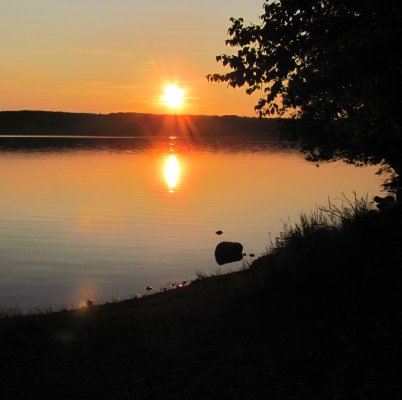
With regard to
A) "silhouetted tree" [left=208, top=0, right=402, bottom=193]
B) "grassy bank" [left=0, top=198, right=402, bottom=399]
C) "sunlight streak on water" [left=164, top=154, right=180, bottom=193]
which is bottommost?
"grassy bank" [left=0, top=198, right=402, bottom=399]

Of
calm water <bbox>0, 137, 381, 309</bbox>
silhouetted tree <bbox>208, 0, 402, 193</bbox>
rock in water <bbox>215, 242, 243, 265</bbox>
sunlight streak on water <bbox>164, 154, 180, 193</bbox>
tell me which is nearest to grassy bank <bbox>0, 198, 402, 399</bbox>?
silhouetted tree <bbox>208, 0, 402, 193</bbox>

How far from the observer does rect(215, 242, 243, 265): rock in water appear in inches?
850

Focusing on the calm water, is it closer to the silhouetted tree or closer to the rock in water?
the rock in water

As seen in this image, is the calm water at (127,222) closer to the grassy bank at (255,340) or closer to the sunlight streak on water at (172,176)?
the sunlight streak on water at (172,176)

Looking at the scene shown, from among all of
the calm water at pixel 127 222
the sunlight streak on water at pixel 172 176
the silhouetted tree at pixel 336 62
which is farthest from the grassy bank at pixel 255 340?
the sunlight streak on water at pixel 172 176

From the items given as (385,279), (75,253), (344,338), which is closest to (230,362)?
(344,338)

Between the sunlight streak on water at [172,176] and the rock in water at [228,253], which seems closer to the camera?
the rock in water at [228,253]

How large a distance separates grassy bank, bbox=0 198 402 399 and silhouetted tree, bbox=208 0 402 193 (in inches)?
92.9

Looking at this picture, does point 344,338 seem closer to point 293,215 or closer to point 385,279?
point 385,279

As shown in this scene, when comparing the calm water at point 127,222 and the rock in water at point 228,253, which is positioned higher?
the calm water at point 127,222

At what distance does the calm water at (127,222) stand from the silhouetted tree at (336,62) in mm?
7733

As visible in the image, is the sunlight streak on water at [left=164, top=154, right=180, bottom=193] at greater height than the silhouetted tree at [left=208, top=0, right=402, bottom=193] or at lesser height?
greater

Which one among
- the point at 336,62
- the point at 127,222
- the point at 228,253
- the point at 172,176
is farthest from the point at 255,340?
the point at 172,176

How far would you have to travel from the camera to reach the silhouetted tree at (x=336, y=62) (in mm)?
9047
